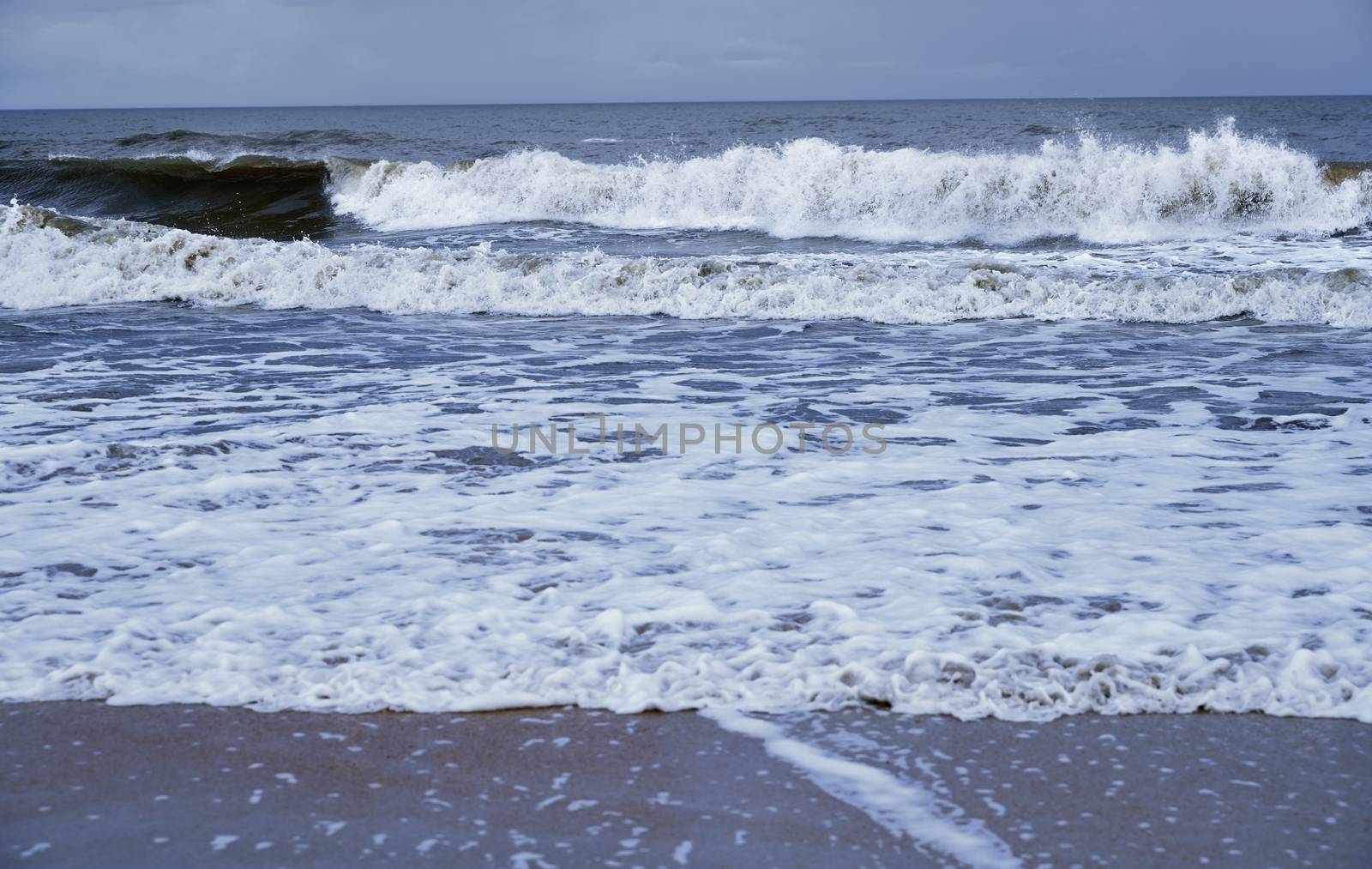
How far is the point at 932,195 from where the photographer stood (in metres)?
15.4

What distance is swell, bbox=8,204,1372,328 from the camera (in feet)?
31.3

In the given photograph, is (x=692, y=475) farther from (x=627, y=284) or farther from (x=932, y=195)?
(x=932, y=195)

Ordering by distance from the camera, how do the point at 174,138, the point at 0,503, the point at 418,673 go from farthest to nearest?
the point at 174,138
the point at 0,503
the point at 418,673

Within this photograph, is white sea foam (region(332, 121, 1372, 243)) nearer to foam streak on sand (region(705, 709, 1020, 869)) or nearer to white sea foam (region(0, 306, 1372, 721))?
white sea foam (region(0, 306, 1372, 721))

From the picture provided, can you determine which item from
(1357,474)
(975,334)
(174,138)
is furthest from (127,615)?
(174,138)

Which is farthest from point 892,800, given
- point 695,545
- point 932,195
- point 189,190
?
point 189,190

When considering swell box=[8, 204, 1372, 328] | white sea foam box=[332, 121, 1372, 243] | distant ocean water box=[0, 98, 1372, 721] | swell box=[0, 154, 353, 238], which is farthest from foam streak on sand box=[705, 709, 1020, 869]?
swell box=[0, 154, 353, 238]

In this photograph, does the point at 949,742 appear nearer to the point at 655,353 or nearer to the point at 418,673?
the point at 418,673

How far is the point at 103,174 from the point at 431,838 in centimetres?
2437

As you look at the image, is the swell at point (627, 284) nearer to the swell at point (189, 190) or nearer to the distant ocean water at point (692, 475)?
the distant ocean water at point (692, 475)

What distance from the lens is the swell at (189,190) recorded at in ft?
63.7

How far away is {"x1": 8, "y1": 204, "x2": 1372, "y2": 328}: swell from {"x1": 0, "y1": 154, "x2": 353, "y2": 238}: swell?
6.04 metres

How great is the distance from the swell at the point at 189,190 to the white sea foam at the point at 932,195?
2.31 meters

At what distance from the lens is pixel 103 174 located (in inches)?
909
